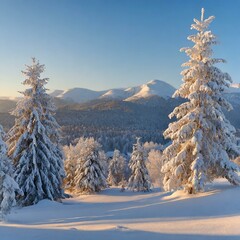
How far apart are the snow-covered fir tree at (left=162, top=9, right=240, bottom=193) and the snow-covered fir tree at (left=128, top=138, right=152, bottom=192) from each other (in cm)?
2642

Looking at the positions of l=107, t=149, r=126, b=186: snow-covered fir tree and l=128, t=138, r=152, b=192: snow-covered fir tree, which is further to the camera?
l=107, t=149, r=126, b=186: snow-covered fir tree

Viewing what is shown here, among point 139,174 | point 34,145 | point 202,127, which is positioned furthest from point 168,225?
point 139,174

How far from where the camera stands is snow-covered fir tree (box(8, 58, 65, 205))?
942 inches

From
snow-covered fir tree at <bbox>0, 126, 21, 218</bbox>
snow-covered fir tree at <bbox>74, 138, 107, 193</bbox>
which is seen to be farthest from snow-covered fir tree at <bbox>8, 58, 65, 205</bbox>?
snow-covered fir tree at <bbox>74, 138, 107, 193</bbox>

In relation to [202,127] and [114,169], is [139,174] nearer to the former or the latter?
[114,169]

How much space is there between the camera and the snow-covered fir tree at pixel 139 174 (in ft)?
149

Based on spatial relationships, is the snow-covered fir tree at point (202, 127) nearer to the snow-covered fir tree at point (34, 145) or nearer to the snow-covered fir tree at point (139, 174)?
the snow-covered fir tree at point (34, 145)

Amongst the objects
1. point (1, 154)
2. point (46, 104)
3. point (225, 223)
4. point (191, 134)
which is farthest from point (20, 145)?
point (225, 223)

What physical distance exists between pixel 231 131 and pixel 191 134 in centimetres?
284

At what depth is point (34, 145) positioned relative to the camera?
24.7m

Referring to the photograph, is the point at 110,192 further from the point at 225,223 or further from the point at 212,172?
the point at 225,223

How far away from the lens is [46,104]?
85.4 feet

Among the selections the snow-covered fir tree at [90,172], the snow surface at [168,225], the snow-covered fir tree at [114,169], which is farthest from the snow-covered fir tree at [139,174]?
the snow surface at [168,225]

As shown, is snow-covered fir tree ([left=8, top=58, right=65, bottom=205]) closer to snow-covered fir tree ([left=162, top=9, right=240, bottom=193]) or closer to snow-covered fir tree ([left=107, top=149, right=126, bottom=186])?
snow-covered fir tree ([left=162, top=9, right=240, bottom=193])
